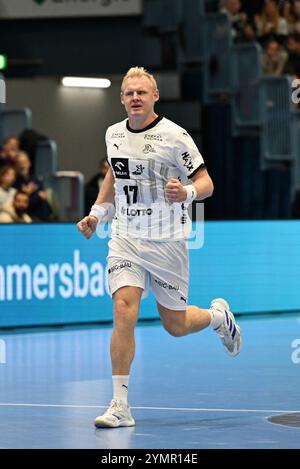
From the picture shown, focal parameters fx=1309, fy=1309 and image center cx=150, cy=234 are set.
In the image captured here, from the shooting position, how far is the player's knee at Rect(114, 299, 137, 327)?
9.09m

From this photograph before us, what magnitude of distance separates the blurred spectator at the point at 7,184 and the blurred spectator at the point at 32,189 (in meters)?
0.20

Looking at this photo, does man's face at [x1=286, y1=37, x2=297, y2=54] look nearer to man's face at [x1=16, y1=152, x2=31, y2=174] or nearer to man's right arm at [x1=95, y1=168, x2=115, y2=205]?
man's face at [x1=16, y1=152, x2=31, y2=174]

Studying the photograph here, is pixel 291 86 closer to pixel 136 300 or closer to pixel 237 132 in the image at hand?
pixel 237 132

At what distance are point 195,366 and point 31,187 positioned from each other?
592 centimetres

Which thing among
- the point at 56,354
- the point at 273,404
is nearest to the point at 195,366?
the point at 56,354

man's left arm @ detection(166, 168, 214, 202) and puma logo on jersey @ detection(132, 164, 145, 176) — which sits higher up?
puma logo on jersey @ detection(132, 164, 145, 176)

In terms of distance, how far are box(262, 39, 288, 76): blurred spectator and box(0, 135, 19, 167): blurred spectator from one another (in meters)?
5.97

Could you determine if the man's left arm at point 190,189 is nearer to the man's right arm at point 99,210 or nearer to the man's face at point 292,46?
the man's right arm at point 99,210

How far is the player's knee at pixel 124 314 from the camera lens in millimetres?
9086

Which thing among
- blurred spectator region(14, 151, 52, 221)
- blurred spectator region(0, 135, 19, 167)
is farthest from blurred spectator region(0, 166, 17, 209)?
blurred spectator region(0, 135, 19, 167)

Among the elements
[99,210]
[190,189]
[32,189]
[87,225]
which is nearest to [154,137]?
[190,189]

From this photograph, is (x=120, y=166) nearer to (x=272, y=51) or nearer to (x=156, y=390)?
(x=156, y=390)

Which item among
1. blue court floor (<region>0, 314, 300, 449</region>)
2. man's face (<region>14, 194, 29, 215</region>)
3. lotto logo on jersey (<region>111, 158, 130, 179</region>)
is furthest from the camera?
man's face (<region>14, 194, 29, 215</region>)

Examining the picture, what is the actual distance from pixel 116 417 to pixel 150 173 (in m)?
1.79
